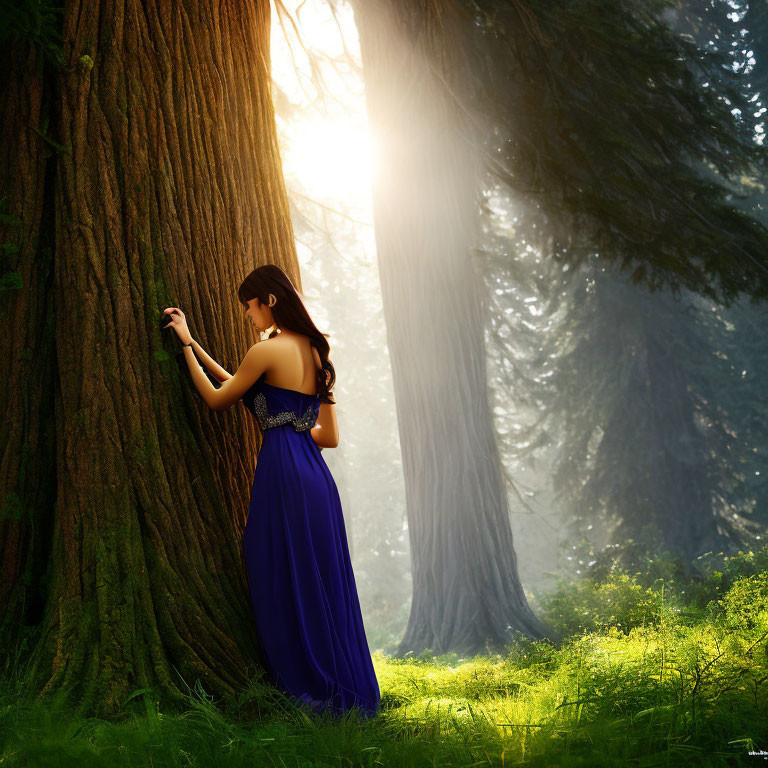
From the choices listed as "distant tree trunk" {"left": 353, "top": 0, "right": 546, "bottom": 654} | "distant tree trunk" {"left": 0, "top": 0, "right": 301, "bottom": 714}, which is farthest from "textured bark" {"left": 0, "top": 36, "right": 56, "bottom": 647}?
"distant tree trunk" {"left": 353, "top": 0, "right": 546, "bottom": 654}

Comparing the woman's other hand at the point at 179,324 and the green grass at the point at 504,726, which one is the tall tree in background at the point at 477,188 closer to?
the green grass at the point at 504,726

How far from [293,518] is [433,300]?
217 inches

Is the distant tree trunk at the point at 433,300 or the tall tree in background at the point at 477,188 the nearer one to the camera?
the tall tree in background at the point at 477,188

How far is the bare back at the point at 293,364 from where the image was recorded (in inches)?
118

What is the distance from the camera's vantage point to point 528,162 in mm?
7664

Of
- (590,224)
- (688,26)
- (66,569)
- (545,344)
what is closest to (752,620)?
(66,569)

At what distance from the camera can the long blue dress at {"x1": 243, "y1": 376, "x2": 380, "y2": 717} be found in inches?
110

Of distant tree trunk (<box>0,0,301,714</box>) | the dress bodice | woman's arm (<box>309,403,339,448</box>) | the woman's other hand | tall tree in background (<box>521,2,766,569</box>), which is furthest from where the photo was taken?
tall tree in background (<box>521,2,766,569</box>)

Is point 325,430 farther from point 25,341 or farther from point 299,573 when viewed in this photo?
point 25,341

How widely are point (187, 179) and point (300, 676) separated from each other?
7.47 feet

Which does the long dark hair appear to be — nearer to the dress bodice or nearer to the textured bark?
the dress bodice

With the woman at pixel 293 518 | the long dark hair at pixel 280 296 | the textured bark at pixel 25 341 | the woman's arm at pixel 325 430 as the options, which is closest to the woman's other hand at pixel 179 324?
the woman at pixel 293 518

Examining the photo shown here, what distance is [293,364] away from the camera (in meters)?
3.04

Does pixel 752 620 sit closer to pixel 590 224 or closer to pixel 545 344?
pixel 590 224
